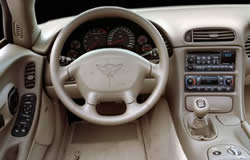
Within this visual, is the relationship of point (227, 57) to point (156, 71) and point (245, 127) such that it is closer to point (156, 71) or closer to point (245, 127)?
point (245, 127)

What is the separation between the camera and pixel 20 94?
148 centimetres

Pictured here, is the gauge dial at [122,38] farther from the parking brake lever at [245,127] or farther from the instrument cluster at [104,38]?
the parking brake lever at [245,127]

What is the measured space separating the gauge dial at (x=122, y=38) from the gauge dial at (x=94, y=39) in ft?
A: 0.10

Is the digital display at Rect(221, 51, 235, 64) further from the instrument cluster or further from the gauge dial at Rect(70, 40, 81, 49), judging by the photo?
the gauge dial at Rect(70, 40, 81, 49)

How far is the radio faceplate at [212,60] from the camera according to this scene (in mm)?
1577

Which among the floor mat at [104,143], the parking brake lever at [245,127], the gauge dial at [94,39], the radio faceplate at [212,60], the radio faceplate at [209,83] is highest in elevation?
the gauge dial at [94,39]

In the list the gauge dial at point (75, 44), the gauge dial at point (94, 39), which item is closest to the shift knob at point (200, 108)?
the gauge dial at point (94, 39)

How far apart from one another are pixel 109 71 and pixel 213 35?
0.65m

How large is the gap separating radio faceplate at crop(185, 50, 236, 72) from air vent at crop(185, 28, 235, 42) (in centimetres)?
6

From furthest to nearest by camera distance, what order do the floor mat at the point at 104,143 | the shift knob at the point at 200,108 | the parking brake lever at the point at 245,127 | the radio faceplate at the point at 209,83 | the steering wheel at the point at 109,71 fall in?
the floor mat at the point at 104,143, the radio faceplate at the point at 209,83, the parking brake lever at the point at 245,127, the shift knob at the point at 200,108, the steering wheel at the point at 109,71

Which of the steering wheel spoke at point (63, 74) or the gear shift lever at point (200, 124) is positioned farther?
the gear shift lever at point (200, 124)

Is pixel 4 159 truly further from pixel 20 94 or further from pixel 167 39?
pixel 167 39

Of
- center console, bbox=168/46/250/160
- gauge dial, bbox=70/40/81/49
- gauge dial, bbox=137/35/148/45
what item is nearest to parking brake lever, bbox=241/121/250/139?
center console, bbox=168/46/250/160

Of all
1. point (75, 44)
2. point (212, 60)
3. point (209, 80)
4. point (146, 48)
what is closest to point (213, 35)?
point (212, 60)
